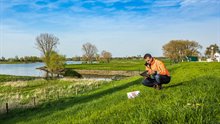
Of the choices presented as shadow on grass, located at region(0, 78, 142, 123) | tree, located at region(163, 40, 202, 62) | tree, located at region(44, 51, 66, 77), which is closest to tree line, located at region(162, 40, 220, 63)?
tree, located at region(163, 40, 202, 62)

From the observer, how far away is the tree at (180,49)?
124 m

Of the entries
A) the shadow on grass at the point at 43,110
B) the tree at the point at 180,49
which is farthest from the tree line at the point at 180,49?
the shadow on grass at the point at 43,110

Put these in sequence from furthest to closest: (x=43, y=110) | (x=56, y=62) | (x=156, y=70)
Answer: (x=56, y=62) → (x=43, y=110) → (x=156, y=70)

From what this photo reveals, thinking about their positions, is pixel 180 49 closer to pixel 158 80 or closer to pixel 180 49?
pixel 180 49

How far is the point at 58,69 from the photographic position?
86.9 metres

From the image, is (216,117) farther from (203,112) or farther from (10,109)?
(10,109)

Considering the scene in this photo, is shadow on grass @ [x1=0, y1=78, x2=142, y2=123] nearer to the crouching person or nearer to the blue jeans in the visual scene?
the blue jeans

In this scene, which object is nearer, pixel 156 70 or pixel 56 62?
pixel 156 70

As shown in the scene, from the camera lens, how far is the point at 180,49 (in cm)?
12525

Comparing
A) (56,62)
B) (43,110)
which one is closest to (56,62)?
(56,62)

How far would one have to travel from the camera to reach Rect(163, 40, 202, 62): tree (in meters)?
124

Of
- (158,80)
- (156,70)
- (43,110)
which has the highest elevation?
(156,70)

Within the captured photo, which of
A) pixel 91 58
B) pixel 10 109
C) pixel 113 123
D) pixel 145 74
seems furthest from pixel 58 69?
pixel 91 58

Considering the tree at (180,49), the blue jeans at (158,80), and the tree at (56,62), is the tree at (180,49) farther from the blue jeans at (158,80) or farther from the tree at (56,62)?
the blue jeans at (158,80)
